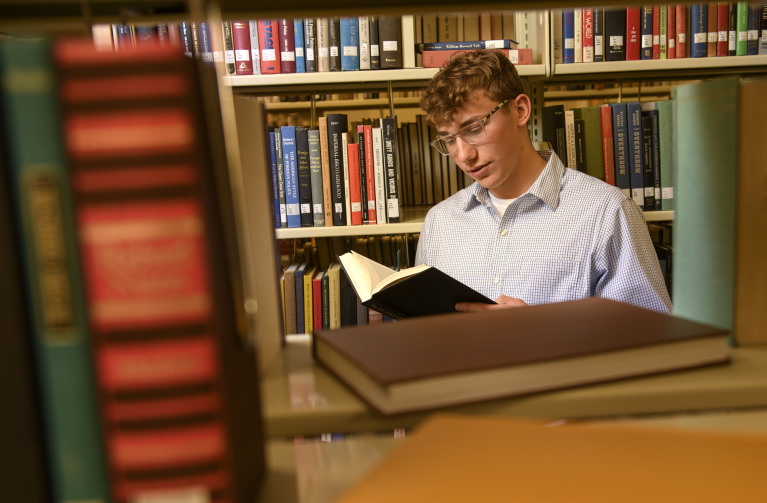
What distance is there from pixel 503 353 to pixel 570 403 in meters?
0.06

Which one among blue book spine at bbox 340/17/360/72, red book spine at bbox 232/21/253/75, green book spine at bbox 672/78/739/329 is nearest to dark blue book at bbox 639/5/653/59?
blue book spine at bbox 340/17/360/72

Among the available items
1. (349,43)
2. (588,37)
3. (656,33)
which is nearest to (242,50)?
(349,43)

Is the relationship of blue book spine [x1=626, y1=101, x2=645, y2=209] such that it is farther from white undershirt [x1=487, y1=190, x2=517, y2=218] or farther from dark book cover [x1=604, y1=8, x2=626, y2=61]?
white undershirt [x1=487, y1=190, x2=517, y2=218]

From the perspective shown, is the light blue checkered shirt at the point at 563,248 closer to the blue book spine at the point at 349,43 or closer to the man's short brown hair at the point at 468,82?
the man's short brown hair at the point at 468,82

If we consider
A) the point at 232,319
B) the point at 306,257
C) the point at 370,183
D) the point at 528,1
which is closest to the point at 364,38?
the point at 370,183

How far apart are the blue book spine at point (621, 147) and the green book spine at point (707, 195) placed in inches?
64.6

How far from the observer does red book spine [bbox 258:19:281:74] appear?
2.04 metres

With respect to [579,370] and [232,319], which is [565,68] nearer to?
[579,370]

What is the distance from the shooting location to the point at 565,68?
208cm

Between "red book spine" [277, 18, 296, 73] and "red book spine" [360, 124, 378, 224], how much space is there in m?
0.31

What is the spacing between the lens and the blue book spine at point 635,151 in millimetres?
2121

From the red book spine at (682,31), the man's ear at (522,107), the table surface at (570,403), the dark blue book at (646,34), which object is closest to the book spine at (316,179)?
the man's ear at (522,107)

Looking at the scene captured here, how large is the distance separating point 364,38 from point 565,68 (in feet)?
2.13

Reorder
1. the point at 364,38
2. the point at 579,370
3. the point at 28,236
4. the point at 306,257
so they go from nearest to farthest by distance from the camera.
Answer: the point at 28,236 < the point at 579,370 < the point at 364,38 < the point at 306,257
